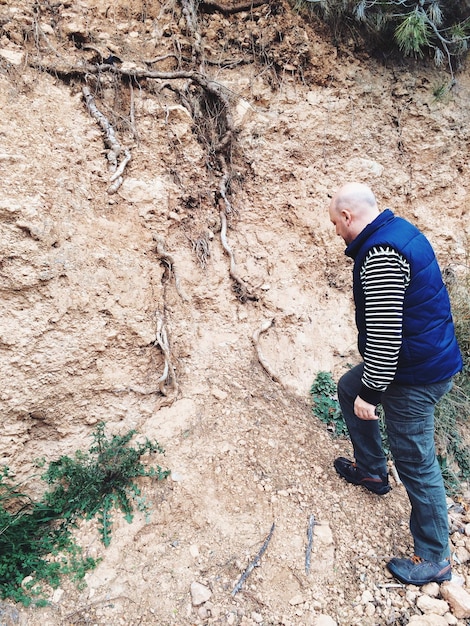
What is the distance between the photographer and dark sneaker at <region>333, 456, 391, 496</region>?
254cm

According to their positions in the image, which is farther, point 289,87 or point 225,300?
point 289,87

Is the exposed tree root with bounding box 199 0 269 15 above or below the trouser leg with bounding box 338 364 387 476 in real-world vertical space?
above

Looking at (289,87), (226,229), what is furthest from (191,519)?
(289,87)

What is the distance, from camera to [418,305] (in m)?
1.85

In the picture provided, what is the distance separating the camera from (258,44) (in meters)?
3.99

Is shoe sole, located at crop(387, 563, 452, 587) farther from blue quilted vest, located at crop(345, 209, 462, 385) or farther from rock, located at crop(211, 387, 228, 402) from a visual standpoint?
rock, located at crop(211, 387, 228, 402)

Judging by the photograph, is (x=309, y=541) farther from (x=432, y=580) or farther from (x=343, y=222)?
(x=343, y=222)

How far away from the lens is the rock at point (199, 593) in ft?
6.70

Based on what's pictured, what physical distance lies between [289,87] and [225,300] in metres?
2.39

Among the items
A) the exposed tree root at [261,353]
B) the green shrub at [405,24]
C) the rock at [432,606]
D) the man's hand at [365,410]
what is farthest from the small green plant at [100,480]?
the green shrub at [405,24]

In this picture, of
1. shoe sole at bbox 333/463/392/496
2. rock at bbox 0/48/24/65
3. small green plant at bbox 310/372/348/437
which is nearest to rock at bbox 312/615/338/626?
shoe sole at bbox 333/463/392/496

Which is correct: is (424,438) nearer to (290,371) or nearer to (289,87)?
(290,371)

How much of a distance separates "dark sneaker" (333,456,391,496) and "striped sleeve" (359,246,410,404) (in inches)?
38.4

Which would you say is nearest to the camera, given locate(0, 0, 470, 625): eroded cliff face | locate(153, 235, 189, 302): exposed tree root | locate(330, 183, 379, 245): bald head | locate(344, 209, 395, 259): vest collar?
locate(344, 209, 395, 259): vest collar
